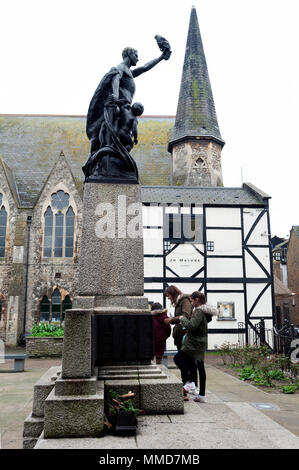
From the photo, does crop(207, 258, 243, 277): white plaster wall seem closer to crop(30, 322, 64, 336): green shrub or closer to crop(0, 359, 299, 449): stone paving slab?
crop(30, 322, 64, 336): green shrub

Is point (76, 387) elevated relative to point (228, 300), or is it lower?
lower

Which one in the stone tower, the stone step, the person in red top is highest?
the stone tower

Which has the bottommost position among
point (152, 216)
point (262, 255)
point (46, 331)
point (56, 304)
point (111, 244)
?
point (46, 331)

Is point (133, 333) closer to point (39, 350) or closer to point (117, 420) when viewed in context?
point (117, 420)

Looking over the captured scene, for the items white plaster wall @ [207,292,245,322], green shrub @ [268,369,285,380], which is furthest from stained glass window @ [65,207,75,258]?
green shrub @ [268,369,285,380]

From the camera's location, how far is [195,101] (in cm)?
2658

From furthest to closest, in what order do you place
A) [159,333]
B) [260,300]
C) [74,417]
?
[260,300], [159,333], [74,417]

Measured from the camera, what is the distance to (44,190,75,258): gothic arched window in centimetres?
2211

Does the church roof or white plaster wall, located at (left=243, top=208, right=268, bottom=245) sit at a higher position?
the church roof

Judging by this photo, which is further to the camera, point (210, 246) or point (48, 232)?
point (48, 232)

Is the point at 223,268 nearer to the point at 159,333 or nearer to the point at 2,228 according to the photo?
the point at 2,228

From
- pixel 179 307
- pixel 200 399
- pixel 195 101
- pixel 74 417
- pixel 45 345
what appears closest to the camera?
pixel 74 417

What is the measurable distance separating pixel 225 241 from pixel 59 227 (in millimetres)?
9713

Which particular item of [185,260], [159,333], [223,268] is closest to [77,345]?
[159,333]
